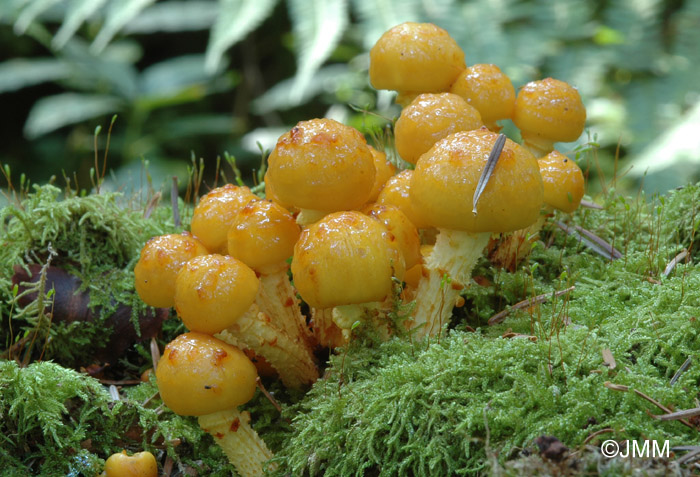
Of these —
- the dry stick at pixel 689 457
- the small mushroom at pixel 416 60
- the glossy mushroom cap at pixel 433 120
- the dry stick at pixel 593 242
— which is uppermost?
the small mushroom at pixel 416 60

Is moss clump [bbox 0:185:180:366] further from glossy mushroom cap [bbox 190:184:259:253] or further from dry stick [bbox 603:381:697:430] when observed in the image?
dry stick [bbox 603:381:697:430]

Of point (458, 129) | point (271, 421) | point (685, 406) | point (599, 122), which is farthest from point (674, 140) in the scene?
point (271, 421)

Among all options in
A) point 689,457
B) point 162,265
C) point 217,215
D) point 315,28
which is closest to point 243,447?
point 162,265

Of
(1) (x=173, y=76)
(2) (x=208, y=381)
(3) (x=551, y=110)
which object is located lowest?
(1) (x=173, y=76)

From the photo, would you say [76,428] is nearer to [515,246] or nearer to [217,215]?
[217,215]

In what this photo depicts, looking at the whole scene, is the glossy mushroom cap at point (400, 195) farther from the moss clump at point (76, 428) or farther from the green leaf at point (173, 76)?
the green leaf at point (173, 76)

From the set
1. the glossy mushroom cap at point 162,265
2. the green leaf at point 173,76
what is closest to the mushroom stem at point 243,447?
the glossy mushroom cap at point 162,265

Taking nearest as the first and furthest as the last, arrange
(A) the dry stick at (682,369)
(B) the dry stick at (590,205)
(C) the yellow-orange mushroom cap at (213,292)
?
(A) the dry stick at (682,369) → (C) the yellow-orange mushroom cap at (213,292) → (B) the dry stick at (590,205)

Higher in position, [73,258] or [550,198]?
[550,198]
